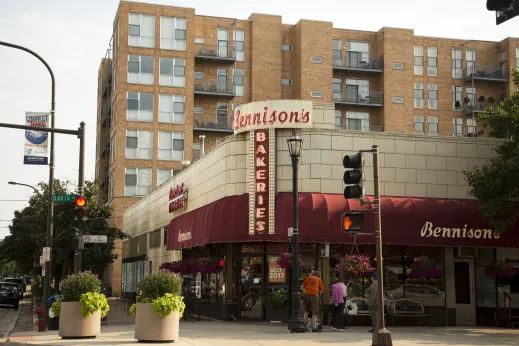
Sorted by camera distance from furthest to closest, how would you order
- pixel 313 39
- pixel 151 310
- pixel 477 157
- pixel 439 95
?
pixel 439 95 → pixel 313 39 → pixel 477 157 → pixel 151 310

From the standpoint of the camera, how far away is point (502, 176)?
22.9 meters

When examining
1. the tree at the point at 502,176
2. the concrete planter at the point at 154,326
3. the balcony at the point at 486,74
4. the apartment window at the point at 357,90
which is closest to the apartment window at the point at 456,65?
the balcony at the point at 486,74

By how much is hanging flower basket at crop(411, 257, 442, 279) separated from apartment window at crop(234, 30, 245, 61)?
150ft

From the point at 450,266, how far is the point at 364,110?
4725 cm

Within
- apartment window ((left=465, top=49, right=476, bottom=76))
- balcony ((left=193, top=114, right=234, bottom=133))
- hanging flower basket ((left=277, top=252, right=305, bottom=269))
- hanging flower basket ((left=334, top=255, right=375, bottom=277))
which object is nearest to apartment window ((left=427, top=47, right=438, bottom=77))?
apartment window ((left=465, top=49, right=476, bottom=76))

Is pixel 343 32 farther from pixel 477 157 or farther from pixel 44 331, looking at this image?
pixel 44 331

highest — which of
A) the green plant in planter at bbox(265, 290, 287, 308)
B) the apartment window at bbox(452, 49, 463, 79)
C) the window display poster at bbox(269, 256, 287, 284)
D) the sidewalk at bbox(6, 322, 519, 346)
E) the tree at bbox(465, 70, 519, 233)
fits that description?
the apartment window at bbox(452, 49, 463, 79)

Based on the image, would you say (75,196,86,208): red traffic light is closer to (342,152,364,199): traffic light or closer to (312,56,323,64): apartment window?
(342,152,364,199): traffic light

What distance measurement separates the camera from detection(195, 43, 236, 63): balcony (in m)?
67.2

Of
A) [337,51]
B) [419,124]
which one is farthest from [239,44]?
[419,124]

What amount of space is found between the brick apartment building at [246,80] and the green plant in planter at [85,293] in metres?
41.4

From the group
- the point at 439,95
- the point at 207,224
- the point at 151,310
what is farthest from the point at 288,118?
the point at 439,95

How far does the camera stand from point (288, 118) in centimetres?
2477

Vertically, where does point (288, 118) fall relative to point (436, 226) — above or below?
above
